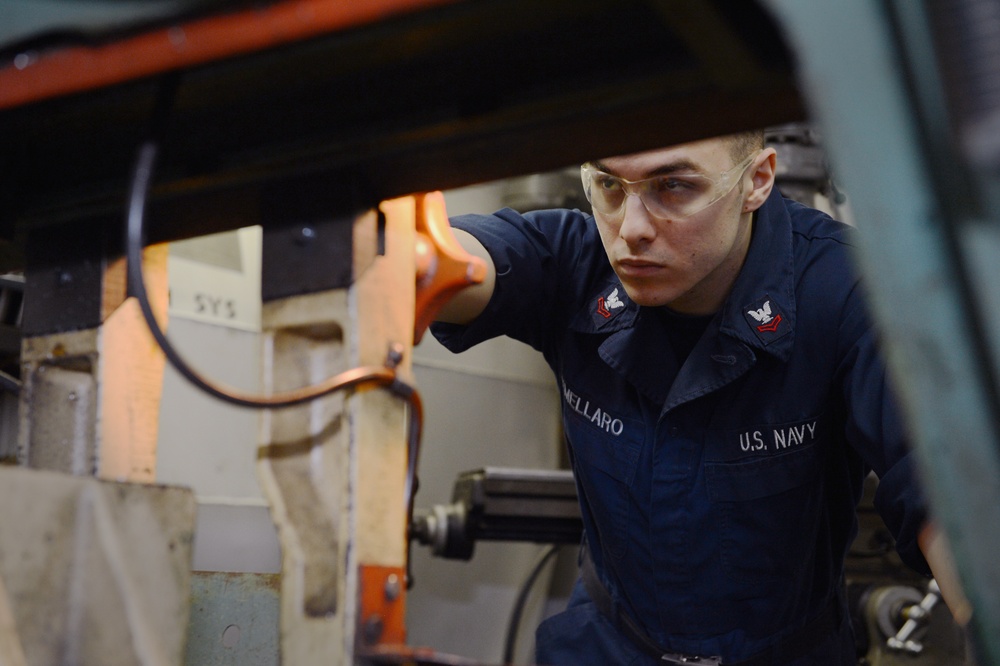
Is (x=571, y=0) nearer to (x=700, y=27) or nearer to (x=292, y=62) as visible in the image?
(x=700, y=27)

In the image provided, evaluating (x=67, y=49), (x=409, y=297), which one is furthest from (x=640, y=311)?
(x=67, y=49)

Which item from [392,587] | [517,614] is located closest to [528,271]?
[392,587]

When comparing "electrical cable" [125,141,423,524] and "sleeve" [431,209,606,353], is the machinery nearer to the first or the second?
"electrical cable" [125,141,423,524]

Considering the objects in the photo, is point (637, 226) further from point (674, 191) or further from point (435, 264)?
point (435, 264)

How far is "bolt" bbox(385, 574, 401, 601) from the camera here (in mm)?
702

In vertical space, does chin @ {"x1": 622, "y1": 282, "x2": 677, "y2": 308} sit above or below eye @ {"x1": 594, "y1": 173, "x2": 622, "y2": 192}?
below

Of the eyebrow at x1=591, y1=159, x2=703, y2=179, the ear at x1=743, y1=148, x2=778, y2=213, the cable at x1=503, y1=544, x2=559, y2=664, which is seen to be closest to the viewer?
the eyebrow at x1=591, y1=159, x2=703, y2=179

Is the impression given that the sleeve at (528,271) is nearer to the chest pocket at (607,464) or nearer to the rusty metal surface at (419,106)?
the chest pocket at (607,464)

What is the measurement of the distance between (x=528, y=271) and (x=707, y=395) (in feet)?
1.09

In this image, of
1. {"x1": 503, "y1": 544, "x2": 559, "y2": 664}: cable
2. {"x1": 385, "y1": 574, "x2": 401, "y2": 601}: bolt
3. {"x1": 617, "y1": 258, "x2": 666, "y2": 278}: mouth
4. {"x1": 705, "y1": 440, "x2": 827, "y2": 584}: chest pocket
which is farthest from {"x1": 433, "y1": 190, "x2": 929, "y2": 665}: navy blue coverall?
{"x1": 503, "y1": 544, "x2": 559, "y2": 664}: cable

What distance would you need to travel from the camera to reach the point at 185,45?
2.07 feet

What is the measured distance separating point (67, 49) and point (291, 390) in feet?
1.01

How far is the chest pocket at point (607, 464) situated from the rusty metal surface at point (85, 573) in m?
0.78

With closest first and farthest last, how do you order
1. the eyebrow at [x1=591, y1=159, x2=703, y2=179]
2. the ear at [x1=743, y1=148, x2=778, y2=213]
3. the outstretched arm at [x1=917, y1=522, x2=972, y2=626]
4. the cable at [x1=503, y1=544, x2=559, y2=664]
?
1. the outstretched arm at [x1=917, y1=522, x2=972, y2=626]
2. the eyebrow at [x1=591, y1=159, x2=703, y2=179]
3. the ear at [x1=743, y1=148, x2=778, y2=213]
4. the cable at [x1=503, y1=544, x2=559, y2=664]
